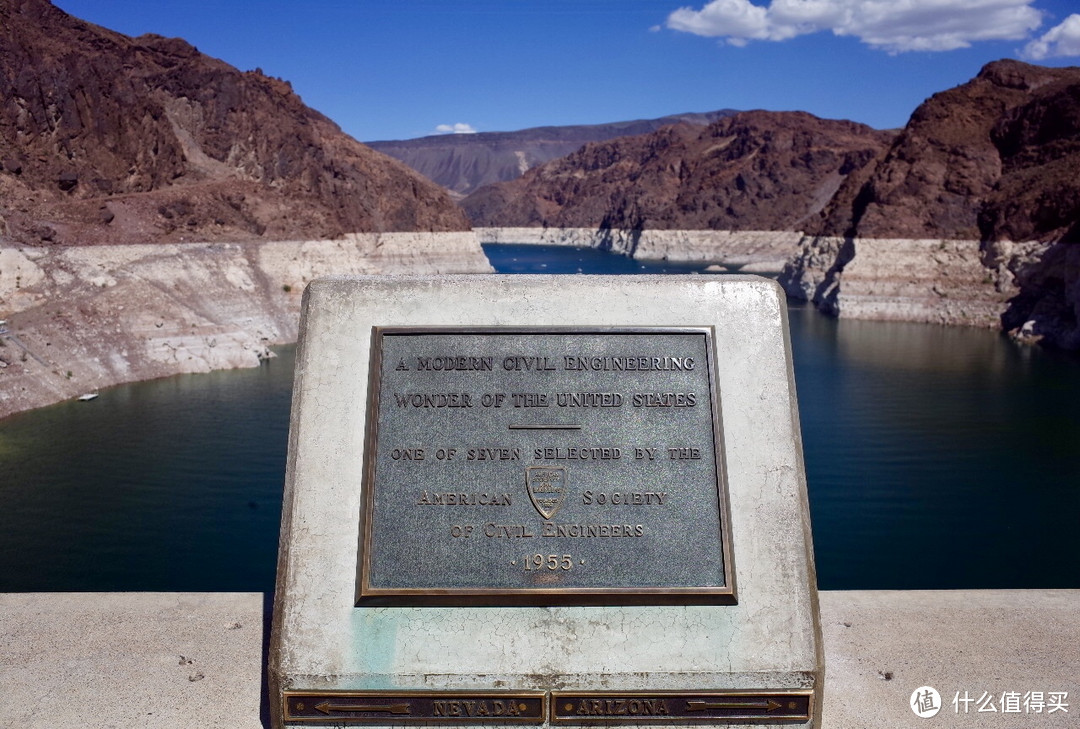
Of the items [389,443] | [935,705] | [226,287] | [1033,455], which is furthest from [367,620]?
[226,287]

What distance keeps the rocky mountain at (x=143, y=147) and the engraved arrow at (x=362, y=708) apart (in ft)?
101

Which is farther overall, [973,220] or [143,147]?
[973,220]

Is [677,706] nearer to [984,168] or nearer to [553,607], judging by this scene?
[553,607]

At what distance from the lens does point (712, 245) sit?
108625 mm

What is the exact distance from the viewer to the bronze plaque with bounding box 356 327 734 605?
4617 millimetres

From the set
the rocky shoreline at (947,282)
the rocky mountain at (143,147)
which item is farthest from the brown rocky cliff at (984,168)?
the rocky mountain at (143,147)

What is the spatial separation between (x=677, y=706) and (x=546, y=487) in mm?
1384

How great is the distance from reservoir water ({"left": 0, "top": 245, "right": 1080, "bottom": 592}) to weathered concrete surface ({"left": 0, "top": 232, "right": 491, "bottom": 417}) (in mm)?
1300

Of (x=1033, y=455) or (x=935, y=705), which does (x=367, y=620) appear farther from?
(x=1033, y=455)

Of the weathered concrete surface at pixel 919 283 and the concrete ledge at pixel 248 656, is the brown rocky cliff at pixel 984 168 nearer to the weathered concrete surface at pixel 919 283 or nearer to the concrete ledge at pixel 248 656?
the weathered concrete surface at pixel 919 283

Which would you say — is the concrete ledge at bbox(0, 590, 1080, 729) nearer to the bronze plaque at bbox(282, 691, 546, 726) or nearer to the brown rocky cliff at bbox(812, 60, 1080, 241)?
the bronze plaque at bbox(282, 691, 546, 726)

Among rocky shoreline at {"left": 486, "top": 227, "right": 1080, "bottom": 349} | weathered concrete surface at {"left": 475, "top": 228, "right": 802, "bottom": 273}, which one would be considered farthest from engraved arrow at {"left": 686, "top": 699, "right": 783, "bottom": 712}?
weathered concrete surface at {"left": 475, "top": 228, "right": 802, "bottom": 273}

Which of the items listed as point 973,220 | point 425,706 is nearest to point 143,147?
point 973,220

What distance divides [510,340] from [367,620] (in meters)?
1.81
